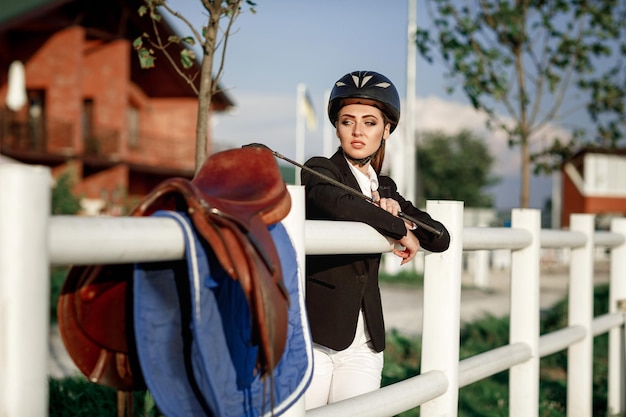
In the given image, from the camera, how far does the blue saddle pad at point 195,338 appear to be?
62.6 inches

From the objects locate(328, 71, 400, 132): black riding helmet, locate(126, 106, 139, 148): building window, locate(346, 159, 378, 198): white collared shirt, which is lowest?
locate(346, 159, 378, 198): white collared shirt

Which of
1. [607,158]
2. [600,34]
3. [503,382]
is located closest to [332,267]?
[503,382]

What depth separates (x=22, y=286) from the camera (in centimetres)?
128

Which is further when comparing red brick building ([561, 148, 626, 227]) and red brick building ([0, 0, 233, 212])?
red brick building ([561, 148, 626, 227])

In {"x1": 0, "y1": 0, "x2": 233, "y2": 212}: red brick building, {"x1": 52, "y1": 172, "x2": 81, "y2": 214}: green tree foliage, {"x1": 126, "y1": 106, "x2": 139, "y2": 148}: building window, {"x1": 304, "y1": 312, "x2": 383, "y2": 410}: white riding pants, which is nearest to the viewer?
{"x1": 304, "y1": 312, "x2": 383, "y2": 410}: white riding pants

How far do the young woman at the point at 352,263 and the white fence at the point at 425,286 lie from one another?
0.14m

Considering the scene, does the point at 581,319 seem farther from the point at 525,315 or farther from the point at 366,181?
the point at 366,181

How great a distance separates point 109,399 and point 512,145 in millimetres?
7521

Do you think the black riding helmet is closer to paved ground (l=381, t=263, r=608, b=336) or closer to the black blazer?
the black blazer

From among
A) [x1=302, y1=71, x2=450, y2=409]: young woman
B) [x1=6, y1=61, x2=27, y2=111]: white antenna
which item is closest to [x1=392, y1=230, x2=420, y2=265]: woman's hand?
[x1=302, y1=71, x2=450, y2=409]: young woman

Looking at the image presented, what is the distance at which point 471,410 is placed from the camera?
512 centimetres

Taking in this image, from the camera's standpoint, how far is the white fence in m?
1.28

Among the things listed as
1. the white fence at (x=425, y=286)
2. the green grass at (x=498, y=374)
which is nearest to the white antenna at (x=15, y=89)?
the green grass at (x=498, y=374)

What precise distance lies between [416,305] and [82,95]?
51.3ft
